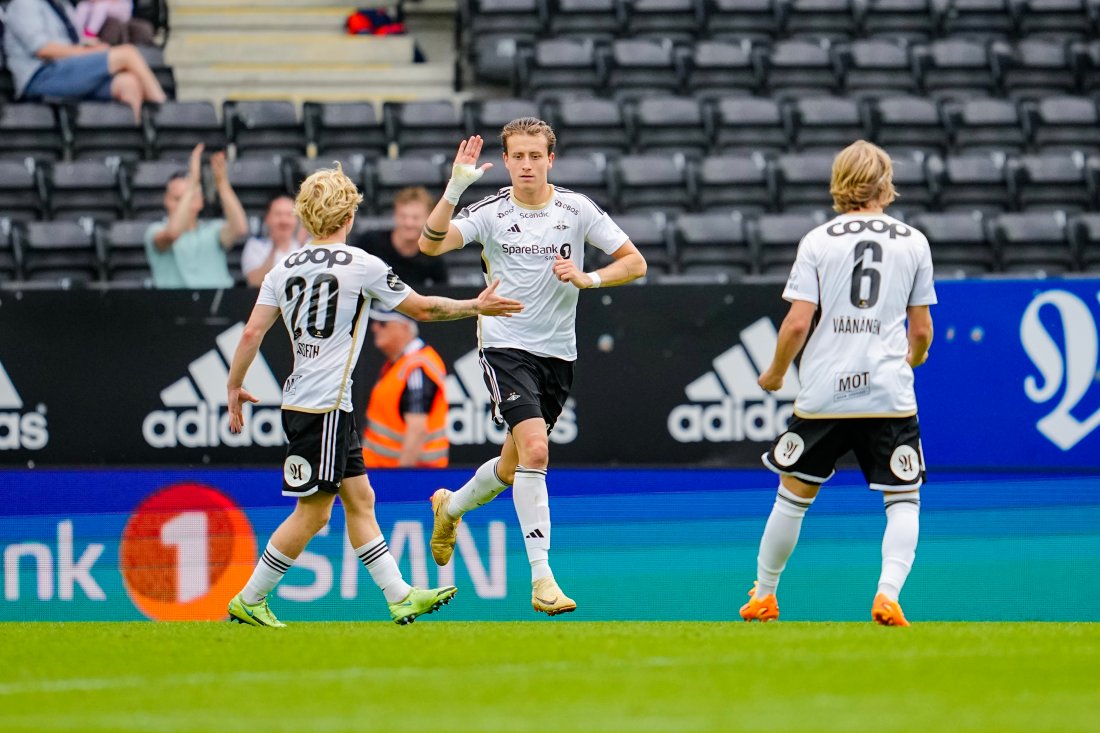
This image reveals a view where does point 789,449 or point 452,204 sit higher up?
point 452,204

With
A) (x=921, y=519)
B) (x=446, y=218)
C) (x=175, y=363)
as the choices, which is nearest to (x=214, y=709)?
(x=446, y=218)

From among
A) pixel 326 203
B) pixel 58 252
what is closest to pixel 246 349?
pixel 326 203

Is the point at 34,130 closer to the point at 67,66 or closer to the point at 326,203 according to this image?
the point at 67,66

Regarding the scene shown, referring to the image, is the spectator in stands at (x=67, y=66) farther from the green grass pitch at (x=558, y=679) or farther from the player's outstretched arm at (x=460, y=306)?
the green grass pitch at (x=558, y=679)

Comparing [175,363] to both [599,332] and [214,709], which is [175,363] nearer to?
[599,332]

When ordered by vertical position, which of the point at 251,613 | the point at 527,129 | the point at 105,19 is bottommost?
the point at 251,613

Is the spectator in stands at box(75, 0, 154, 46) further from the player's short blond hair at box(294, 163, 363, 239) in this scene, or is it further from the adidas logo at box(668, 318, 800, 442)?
the player's short blond hair at box(294, 163, 363, 239)

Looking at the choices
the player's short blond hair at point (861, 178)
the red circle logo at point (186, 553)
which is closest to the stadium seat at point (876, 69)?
the red circle logo at point (186, 553)

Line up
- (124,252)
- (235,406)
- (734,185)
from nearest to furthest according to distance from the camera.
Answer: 1. (235,406)
2. (124,252)
3. (734,185)

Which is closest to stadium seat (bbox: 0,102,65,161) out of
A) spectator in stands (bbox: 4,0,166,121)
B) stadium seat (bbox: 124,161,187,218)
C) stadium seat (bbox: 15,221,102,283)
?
spectator in stands (bbox: 4,0,166,121)

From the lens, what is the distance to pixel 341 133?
43.8ft

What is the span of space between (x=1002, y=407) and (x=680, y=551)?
1996 millimetres

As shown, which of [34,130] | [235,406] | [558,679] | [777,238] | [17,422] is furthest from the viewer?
[34,130]

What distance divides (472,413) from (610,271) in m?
2.14
